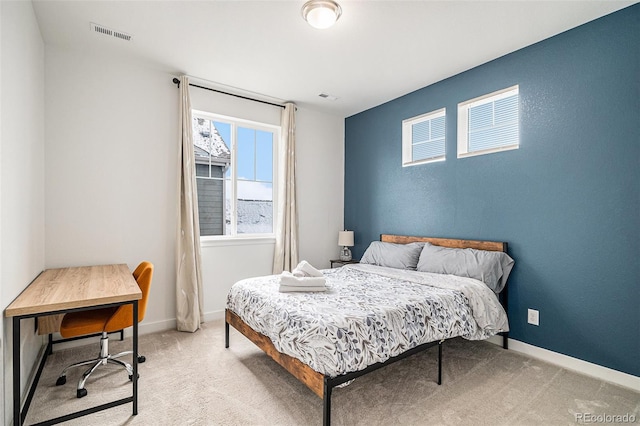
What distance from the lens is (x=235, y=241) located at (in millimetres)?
4078

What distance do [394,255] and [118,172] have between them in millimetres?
3110

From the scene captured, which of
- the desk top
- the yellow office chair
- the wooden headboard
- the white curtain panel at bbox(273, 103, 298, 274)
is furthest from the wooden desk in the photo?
the wooden headboard

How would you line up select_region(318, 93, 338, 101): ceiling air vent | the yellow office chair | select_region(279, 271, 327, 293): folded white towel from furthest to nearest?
1. select_region(318, 93, 338, 101): ceiling air vent
2. select_region(279, 271, 327, 293): folded white towel
3. the yellow office chair

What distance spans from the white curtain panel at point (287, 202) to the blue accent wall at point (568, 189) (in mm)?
1904

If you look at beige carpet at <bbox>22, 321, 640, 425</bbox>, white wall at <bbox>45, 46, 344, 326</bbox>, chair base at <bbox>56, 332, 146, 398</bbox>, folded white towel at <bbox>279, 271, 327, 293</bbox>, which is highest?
white wall at <bbox>45, 46, 344, 326</bbox>

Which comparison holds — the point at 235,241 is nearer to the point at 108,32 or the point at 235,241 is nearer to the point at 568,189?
the point at 108,32

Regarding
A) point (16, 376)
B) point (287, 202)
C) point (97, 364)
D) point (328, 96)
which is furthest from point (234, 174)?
point (16, 376)

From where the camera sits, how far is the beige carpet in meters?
2.00

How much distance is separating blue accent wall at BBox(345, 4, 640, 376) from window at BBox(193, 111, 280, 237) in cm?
230

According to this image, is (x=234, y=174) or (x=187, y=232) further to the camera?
(x=234, y=174)

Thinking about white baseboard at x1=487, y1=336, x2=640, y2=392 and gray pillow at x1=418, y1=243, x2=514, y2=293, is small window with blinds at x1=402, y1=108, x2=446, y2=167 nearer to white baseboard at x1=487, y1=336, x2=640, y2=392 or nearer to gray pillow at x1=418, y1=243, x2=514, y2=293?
gray pillow at x1=418, y1=243, x2=514, y2=293

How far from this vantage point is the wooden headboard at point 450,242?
3141mm

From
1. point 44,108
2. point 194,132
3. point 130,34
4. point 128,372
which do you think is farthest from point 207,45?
point 128,372

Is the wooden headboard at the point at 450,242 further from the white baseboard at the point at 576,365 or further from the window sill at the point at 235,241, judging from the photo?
the window sill at the point at 235,241
